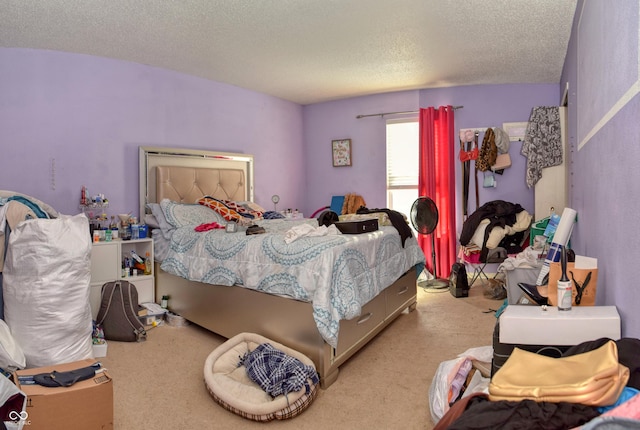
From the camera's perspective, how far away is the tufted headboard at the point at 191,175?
431 centimetres

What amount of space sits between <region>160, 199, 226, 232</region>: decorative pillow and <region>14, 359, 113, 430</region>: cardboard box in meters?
2.04

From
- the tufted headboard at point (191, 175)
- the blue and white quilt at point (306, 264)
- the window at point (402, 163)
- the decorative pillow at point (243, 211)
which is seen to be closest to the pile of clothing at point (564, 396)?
the blue and white quilt at point (306, 264)

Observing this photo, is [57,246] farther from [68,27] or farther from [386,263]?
[386,263]

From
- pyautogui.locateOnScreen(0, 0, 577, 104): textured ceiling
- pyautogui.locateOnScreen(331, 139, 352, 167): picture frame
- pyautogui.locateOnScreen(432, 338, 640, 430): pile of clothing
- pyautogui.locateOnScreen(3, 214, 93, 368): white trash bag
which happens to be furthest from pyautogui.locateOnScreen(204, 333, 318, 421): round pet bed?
pyautogui.locateOnScreen(331, 139, 352, 167): picture frame

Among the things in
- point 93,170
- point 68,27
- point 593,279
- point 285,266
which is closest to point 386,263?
point 285,266

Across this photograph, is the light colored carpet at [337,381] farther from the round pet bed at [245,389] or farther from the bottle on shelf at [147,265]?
the bottle on shelf at [147,265]

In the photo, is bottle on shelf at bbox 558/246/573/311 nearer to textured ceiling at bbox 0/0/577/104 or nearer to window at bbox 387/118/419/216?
textured ceiling at bbox 0/0/577/104

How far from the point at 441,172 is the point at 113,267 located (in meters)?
4.06

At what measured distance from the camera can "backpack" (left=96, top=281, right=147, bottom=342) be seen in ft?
11.1

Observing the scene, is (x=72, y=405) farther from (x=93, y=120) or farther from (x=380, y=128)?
(x=380, y=128)

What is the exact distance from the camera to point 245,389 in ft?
7.72

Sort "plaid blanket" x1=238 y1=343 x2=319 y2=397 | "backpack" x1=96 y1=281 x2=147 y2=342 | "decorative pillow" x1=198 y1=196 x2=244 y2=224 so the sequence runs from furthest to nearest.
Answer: "decorative pillow" x1=198 y1=196 x2=244 y2=224 → "backpack" x1=96 y1=281 x2=147 y2=342 → "plaid blanket" x1=238 y1=343 x2=319 y2=397

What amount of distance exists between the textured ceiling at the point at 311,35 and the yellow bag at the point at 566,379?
2.71 m

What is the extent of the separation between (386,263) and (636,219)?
219cm
